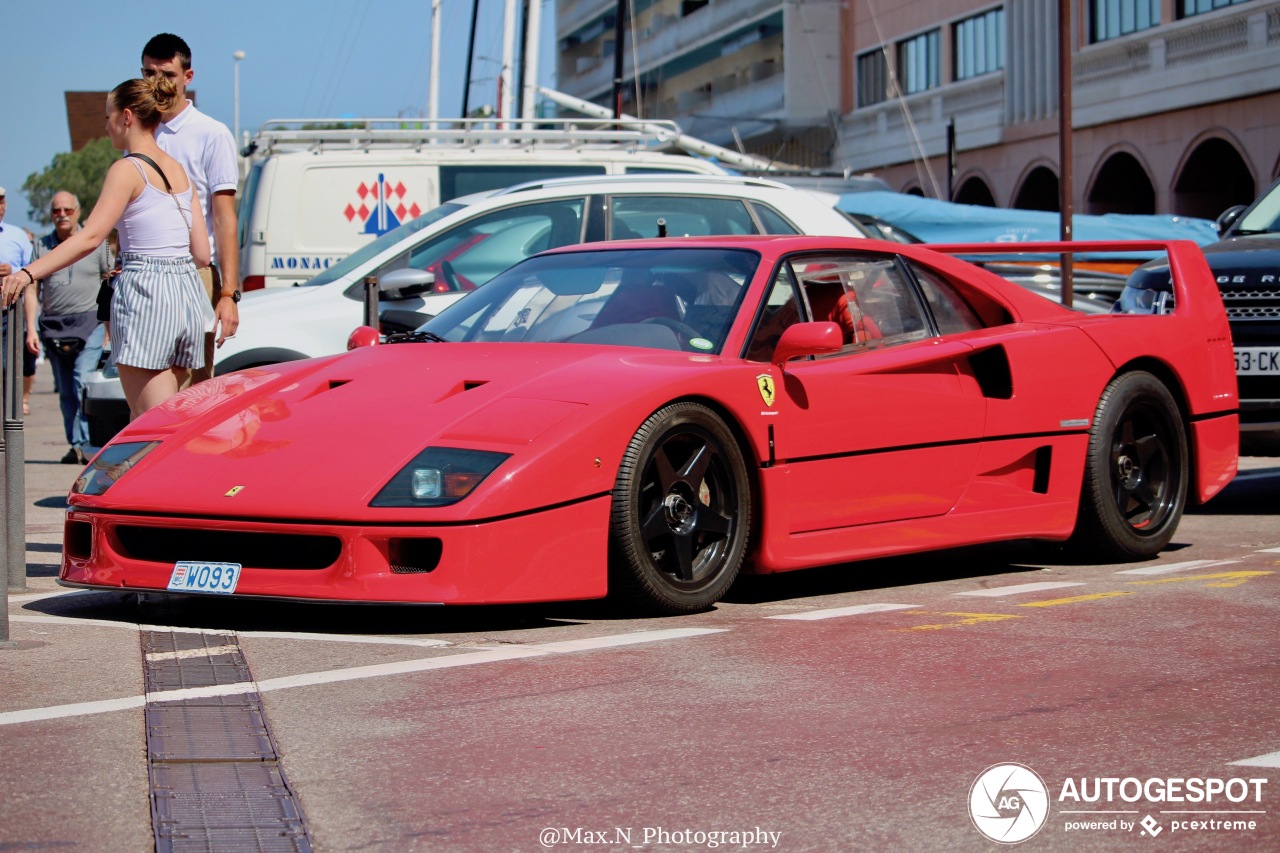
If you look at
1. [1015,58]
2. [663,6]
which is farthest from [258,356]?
[663,6]

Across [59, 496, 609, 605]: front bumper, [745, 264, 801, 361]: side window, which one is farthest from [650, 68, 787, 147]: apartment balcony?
[59, 496, 609, 605]: front bumper

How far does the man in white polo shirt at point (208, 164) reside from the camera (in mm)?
6945

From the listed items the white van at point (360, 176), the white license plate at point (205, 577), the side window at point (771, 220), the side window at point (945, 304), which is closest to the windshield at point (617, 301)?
the side window at point (945, 304)

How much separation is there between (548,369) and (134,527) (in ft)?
4.25

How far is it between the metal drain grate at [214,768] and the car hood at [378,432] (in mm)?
608

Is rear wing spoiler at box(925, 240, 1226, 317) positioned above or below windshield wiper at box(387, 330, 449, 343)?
above

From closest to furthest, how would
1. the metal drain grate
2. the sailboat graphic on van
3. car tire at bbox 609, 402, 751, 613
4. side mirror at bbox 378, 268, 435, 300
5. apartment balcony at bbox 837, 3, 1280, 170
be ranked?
the metal drain grate → car tire at bbox 609, 402, 751, 613 → side mirror at bbox 378, 268, 435, 300 → the sailboat graphic on van → apartment balcony at bbox 837, 3, 1280, 170

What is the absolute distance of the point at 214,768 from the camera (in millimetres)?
3566

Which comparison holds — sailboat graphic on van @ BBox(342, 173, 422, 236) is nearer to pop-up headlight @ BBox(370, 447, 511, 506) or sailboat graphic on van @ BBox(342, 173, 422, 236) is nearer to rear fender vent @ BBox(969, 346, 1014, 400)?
rear fender vent @ BBox(969, 346, 1014, 400)

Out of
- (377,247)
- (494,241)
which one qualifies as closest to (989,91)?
(494,241)

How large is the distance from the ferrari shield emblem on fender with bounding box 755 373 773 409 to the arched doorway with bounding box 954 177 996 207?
40.6 m

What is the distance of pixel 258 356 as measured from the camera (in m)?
9.43

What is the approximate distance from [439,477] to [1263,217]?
7.23 m

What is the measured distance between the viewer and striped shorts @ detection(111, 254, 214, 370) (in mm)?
6602
